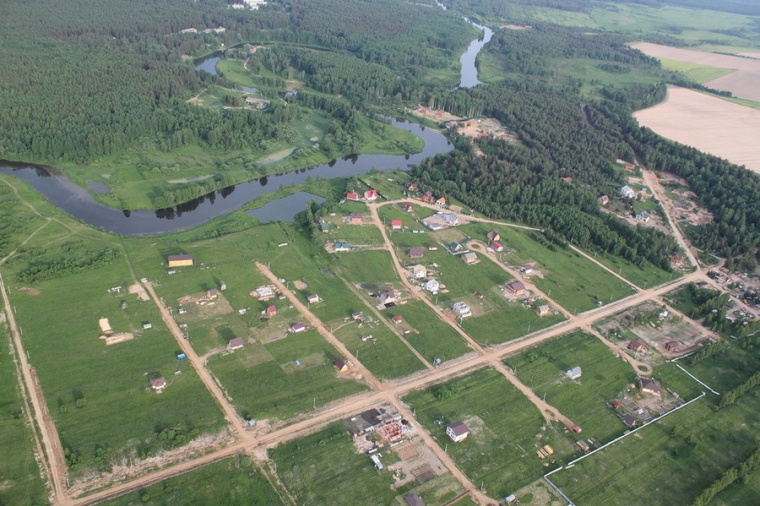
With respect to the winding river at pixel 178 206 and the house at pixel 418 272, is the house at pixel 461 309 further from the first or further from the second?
the winding river at pixel 178 206

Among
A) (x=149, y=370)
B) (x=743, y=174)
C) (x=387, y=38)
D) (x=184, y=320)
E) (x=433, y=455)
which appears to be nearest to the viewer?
(x=433, y=455)

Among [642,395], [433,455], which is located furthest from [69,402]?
[642,395]

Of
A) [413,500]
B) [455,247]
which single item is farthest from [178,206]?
[413,500]

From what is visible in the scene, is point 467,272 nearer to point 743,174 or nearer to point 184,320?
point 184,320

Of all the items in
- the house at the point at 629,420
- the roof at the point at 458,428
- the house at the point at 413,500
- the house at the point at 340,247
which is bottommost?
the house at the point at 629,420

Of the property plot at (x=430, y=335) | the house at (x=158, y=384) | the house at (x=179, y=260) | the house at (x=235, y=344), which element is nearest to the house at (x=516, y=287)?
the property plot at (x=430, y=335)

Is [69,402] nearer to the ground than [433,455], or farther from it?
farther from it

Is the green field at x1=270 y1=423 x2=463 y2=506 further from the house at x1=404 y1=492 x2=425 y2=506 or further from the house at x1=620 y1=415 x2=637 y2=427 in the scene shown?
the house at x1=620 y1=415 x2=637 y2=427
